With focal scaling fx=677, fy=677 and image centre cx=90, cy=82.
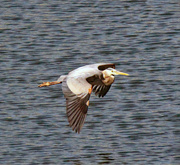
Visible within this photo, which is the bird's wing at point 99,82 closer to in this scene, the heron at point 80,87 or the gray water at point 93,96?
the heron at point 80,87

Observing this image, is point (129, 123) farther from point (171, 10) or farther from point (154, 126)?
point (171, 10)

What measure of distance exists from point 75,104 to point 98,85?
5.37 ft

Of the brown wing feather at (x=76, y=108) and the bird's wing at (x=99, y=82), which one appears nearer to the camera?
the brown wing feather at (x=76, y=108)

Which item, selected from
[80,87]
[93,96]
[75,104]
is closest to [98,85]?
[80,87]

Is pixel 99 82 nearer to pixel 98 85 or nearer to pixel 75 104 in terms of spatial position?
pixel 98 85

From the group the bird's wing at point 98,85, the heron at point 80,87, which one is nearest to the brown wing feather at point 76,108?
the heron at point 80,87

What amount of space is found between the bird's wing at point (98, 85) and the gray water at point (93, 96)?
0.64m

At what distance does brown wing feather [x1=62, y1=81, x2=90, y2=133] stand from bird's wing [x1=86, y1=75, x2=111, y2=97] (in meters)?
0.72

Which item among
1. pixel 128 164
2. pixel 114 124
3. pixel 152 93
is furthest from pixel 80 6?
pixel 128 164

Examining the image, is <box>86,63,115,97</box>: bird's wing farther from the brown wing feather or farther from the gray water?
the brown wing feather

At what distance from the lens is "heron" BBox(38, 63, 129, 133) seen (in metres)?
10.7

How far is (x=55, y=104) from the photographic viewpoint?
1387 cm

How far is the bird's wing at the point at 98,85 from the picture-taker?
1178 centimetres

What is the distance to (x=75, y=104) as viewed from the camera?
1089cm
